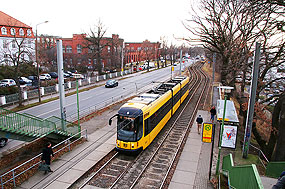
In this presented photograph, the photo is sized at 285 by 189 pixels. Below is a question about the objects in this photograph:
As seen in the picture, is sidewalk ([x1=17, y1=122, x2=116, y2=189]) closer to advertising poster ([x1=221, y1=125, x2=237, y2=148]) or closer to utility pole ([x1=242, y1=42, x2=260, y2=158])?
advertising poster ([x1=221, y1=125, x2=237, y2=148])

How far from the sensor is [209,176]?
36.9 ft

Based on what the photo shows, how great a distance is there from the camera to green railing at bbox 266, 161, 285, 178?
10.7 meters

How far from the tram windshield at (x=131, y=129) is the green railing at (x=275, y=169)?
6.99 metres

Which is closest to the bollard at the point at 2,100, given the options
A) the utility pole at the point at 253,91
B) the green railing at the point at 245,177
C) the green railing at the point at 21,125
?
the green railing at the point at 21,125

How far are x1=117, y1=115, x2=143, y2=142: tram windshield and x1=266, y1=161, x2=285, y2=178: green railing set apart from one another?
699cm

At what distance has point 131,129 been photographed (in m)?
12.9

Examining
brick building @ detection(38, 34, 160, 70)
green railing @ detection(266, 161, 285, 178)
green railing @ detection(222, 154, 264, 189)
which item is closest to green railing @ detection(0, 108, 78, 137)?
green railing @ detection(222, 154, 264, 189)

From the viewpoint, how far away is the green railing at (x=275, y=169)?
10730 mm

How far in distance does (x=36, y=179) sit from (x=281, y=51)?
15869 mm

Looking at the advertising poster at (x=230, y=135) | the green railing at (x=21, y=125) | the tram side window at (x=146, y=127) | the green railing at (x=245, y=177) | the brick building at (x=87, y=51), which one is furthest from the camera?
the brick building at (x=87, y=51)

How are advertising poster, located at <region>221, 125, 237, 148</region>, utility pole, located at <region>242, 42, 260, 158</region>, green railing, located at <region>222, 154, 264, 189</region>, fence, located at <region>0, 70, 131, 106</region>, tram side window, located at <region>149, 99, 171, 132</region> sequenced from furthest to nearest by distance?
1. fence, located at <region>0, 70, 131, 106</region>
2. tram side window, located at <region>149, 99, 171, 132</region>
3. advertising poster, located at <region>221, 125, 237, 148</region>
4. utility pole, located at <region>242, 42, 260, 158</region>
5. green railing, located at <region>222, 154, 264, 189</region>

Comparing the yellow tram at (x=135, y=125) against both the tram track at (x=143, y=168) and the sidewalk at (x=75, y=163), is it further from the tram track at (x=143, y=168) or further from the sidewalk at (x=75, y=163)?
the sidewalk at (x=75, y=163)

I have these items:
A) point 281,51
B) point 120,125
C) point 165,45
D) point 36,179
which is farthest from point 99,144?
point 165,45

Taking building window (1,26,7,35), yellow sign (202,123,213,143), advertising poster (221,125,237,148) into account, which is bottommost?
advertising poster (221,125,237,148)
